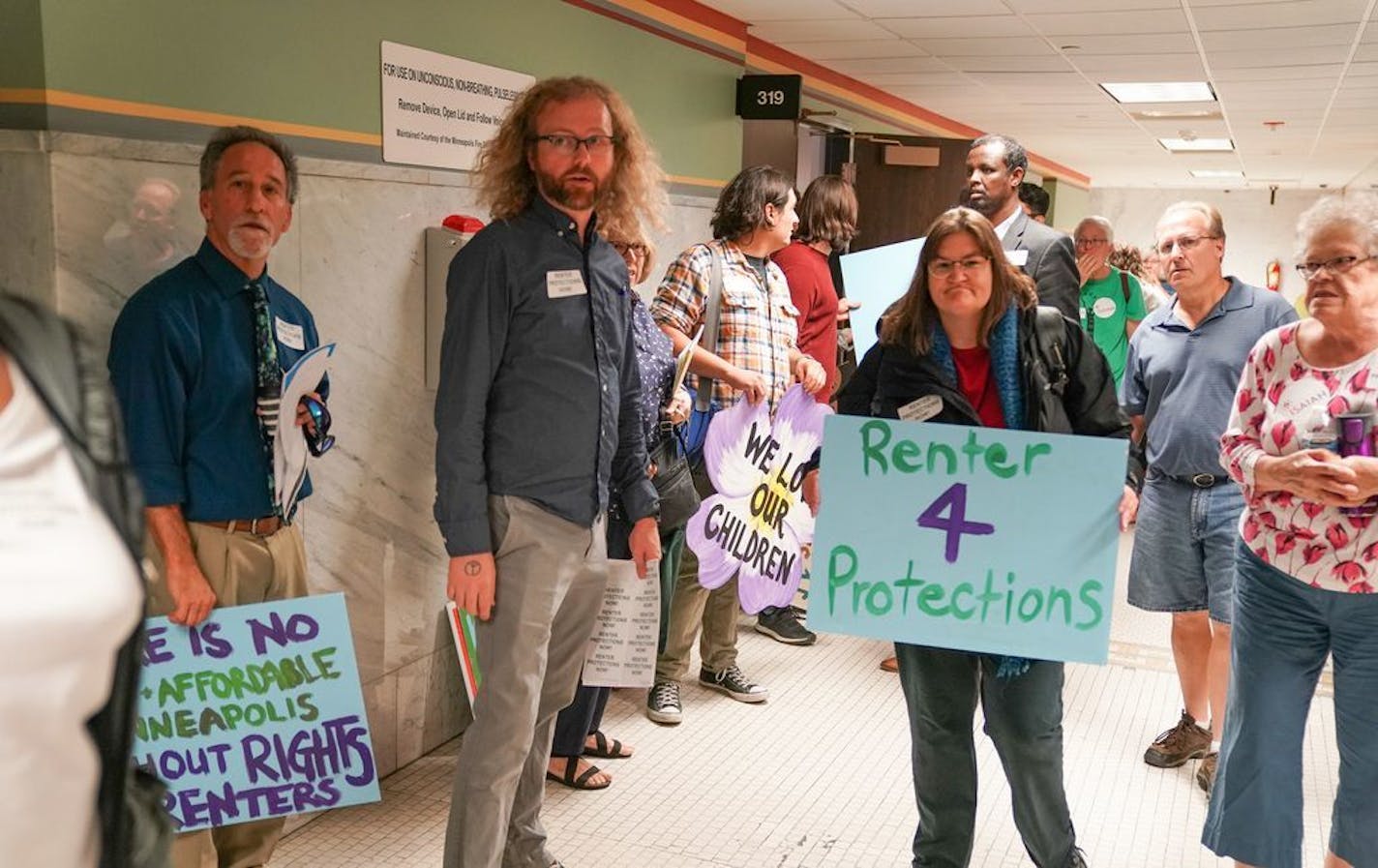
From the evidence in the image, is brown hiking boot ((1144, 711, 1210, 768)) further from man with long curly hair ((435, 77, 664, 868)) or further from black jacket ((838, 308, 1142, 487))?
man with long curly hair ((435, 77, 664, 868))

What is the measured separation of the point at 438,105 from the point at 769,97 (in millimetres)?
2448

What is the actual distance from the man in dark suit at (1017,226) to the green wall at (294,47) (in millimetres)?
1434

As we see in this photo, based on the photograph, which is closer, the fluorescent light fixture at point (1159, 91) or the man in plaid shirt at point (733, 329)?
the man in plaid shirt at point (733, 329)

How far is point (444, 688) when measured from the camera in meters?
3.54

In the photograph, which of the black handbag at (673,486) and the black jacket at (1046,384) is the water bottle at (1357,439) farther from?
the black handbag at (673,486)

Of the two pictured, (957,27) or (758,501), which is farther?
(957,27)

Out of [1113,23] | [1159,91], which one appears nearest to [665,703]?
[1113,23]

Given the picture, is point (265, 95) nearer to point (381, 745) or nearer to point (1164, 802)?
point (381, 745)

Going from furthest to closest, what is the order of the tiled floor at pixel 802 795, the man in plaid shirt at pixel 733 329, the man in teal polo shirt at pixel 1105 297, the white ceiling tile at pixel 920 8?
the man in teal polo shirt at pixel 1105 297
the white ceiling tile at pixel 920 8
the man in plaid shirt at pixel 733 329
the tiled floor at pixel 802 795

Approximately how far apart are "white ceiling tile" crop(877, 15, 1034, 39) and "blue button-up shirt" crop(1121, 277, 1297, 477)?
2.72 m

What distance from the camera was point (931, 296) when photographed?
237 centimetres

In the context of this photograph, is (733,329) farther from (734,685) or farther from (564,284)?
(564,284)

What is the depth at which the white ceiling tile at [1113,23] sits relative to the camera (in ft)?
17.2

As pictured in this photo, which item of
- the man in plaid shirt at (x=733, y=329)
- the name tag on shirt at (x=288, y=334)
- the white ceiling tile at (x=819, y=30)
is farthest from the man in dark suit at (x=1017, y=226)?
the name tag on shirt at (x=288, y=334)
